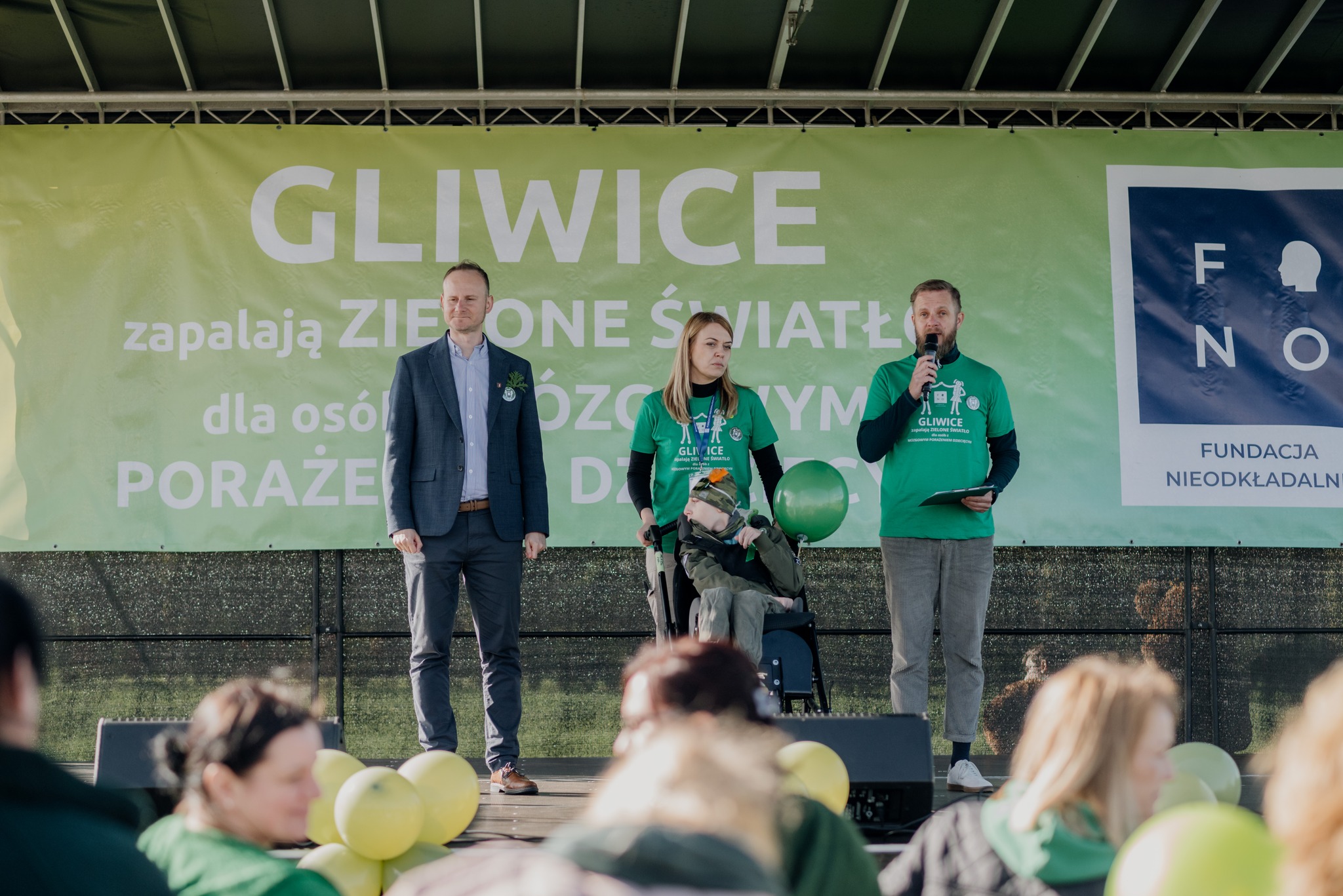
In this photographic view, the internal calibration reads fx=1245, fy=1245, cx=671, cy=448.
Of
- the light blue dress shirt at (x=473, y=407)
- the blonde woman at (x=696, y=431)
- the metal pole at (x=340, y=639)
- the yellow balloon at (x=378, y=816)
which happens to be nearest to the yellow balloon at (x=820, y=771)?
the yellow balloon at (x=378, y=816)

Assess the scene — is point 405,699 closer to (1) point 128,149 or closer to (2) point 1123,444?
(1) point 128,149

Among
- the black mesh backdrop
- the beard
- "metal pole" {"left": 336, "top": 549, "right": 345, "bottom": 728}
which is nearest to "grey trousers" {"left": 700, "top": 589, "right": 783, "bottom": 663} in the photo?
the beard

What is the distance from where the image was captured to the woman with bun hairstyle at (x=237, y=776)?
1.42 metres

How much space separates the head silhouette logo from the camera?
543 cm

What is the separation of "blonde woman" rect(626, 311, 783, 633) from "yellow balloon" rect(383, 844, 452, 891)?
1731mm

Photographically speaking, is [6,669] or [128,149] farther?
[128,149]

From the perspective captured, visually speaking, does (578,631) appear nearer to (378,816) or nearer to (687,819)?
(378,816)

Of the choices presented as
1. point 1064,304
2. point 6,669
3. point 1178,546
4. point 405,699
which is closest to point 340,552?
point 405,699

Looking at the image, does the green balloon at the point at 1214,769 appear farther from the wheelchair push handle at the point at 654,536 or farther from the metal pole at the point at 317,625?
the metal pole at the point at 317,625

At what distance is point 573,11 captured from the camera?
5.06 m

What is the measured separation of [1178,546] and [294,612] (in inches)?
154

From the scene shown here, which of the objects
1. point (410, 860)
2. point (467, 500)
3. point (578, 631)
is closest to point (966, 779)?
point (467, 500)

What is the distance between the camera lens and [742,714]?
1.56m

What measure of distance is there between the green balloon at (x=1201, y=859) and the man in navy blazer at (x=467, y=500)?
3.05 m
